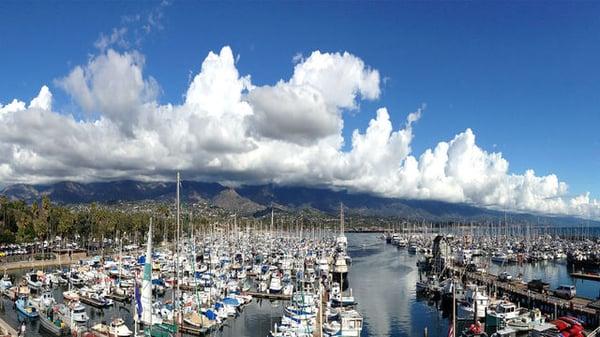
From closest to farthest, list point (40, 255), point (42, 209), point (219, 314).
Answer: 1. point (219, 314)
2. point (40, 255)
3. point (42, 209)

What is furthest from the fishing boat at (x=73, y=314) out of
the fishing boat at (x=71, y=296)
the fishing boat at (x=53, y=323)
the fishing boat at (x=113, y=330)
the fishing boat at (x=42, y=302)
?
the fishing boat at (x=71, y=296)

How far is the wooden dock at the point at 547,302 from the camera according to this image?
6038cm

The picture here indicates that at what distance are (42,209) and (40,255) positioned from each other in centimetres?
2318

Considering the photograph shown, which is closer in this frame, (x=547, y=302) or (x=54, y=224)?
(x=547, y=302)

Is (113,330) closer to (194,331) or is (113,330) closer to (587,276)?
(194,331)

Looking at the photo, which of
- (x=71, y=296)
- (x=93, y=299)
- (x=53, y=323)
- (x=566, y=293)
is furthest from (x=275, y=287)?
(x=566, y=293)

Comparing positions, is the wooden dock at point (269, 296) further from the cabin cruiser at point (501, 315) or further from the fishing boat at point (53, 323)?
the cabin cruiser at point (501, 315)

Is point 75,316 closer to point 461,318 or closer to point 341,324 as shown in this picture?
point 341,324

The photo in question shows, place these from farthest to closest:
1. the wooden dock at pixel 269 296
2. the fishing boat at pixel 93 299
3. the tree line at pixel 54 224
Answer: the tree line at pixel 54 224
the wooden dock at pixel 269 296
the fishing boat at pixel 93 299

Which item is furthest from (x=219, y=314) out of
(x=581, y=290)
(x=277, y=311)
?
(x=581, y=290)

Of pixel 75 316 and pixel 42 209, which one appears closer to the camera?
pixel 75 316

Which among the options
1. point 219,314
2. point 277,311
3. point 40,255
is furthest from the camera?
point 40,255

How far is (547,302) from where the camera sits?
226 ft

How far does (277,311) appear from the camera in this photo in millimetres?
67938
